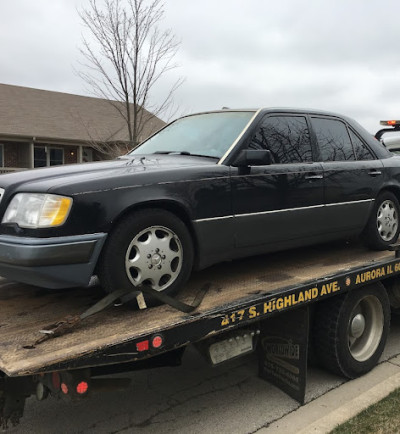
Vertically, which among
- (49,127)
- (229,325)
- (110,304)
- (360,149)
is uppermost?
(49,127)

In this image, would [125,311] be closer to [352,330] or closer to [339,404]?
[339,404]

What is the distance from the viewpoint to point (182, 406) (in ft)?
12.1

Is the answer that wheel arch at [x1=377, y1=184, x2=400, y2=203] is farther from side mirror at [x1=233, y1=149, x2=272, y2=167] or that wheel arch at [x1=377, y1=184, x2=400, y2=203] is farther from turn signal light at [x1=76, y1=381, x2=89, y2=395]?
turn signal light at [x1=76, y1=381, x2=89, y2=395]

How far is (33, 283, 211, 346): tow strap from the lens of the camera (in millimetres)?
2611

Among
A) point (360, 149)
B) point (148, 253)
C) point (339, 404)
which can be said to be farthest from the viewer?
point (360, 149)

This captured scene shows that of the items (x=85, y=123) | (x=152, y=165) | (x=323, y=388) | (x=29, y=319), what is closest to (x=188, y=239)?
(x=152, y=165)

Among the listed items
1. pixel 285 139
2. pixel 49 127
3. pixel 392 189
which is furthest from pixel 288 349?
pixel 49 127

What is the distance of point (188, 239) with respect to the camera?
3230 millimetres

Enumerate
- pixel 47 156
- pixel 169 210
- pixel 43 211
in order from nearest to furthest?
pixel 43 211 < pixel 169 210 < pixel 47 156

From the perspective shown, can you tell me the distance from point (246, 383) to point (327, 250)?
5.33ft

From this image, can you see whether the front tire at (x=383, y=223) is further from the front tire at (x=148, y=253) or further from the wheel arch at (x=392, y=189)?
the front tire at (x=148, y=253)

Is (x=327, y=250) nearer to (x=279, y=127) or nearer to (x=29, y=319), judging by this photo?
(x=279, y=127)

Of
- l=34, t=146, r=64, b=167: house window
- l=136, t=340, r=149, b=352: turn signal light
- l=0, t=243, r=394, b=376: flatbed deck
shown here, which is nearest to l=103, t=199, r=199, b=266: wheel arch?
l=0, t=243, r=394, b=376: flatbed deck

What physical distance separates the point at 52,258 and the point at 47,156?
758 inches
